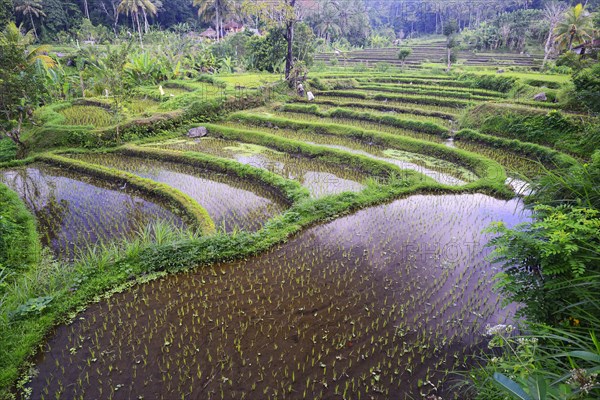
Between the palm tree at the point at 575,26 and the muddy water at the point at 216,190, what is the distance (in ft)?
83.1

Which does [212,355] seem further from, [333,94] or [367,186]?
[333,94]

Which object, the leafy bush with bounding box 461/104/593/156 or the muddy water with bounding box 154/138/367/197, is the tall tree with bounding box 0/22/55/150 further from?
the leafy bush with bounding box 461/104/593/156

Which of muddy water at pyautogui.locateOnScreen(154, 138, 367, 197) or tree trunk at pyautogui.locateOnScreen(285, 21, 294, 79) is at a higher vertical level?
tree trunk at pyautogui.locateOnScreen(285, 21, 294, 79)

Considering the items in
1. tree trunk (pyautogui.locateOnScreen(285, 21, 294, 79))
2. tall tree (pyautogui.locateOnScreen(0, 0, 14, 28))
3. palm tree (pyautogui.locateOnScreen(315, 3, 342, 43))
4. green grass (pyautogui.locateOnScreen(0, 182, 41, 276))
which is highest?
palm tree (pyautogui.locateOnScreen(315, 3, 342, 43))

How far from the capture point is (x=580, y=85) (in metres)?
12.4

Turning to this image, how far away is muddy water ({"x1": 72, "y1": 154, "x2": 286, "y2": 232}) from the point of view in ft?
27.9

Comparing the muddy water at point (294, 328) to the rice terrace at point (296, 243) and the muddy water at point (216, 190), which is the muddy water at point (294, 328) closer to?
the rice terrace at point (296, 243)

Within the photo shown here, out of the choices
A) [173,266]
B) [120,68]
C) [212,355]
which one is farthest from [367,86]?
[212,355]

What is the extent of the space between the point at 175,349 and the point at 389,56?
41.3 m

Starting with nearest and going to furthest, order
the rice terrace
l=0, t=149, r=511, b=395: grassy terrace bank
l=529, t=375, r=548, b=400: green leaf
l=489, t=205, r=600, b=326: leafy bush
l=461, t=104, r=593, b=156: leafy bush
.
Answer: l=529, t=375, r=548, b=400: green leaf → l=489, t=205, r=600, b=326: leafy bush → the rice terrace → l=0, t=149, r=511, b=395: grassy terrace bank → l=461, t=104, r=593, b=156: leafy bush

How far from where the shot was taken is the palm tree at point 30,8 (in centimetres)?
3300

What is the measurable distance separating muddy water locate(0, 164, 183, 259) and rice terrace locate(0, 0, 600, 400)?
67mm

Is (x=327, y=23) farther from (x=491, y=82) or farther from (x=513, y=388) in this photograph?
(x=513, y=388)

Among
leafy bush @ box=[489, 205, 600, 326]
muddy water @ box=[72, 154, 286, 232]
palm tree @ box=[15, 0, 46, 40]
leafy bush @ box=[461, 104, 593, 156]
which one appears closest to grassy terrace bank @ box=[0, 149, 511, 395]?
muddy water @ box=[72, 154, 286, 232]
